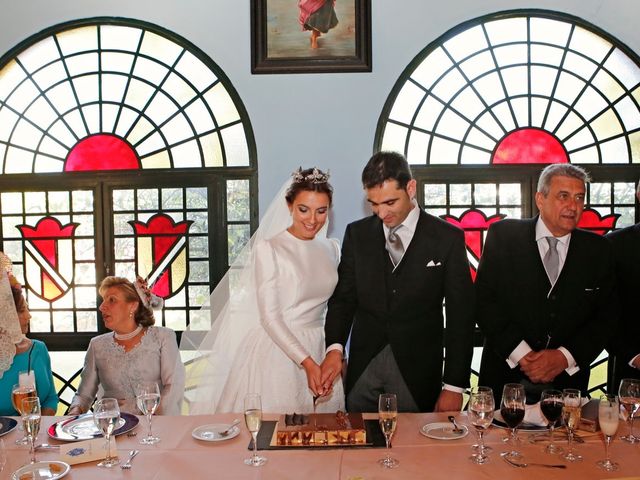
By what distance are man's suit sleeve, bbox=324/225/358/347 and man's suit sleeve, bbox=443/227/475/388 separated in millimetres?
415

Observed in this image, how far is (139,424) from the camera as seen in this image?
2.09m

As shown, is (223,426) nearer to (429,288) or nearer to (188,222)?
(429,288)

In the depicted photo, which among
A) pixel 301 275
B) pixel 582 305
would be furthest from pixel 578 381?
pixel 301 275

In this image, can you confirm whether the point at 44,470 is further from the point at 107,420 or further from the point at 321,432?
the point at 321,432

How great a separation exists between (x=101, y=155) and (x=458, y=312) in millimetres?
3003

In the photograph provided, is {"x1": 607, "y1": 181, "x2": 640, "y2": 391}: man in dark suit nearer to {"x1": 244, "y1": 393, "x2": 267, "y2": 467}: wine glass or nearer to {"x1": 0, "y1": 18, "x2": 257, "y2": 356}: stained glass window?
{"x1": 244, "y1": 393, "x2": 267, "y2": 467}: wine glass

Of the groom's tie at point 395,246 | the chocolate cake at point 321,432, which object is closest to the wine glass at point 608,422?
the chocolate cake at point 321,432

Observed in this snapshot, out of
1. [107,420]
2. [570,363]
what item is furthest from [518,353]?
[107,420]

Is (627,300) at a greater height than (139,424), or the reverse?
(627,300)

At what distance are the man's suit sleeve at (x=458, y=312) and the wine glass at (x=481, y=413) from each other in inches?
28.7

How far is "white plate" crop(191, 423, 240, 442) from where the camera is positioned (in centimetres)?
193

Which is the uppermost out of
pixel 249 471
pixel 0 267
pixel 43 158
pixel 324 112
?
pixel 324 112

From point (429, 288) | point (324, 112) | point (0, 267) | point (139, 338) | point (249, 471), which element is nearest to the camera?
point (249, 471)

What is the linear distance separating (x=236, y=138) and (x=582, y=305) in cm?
260
